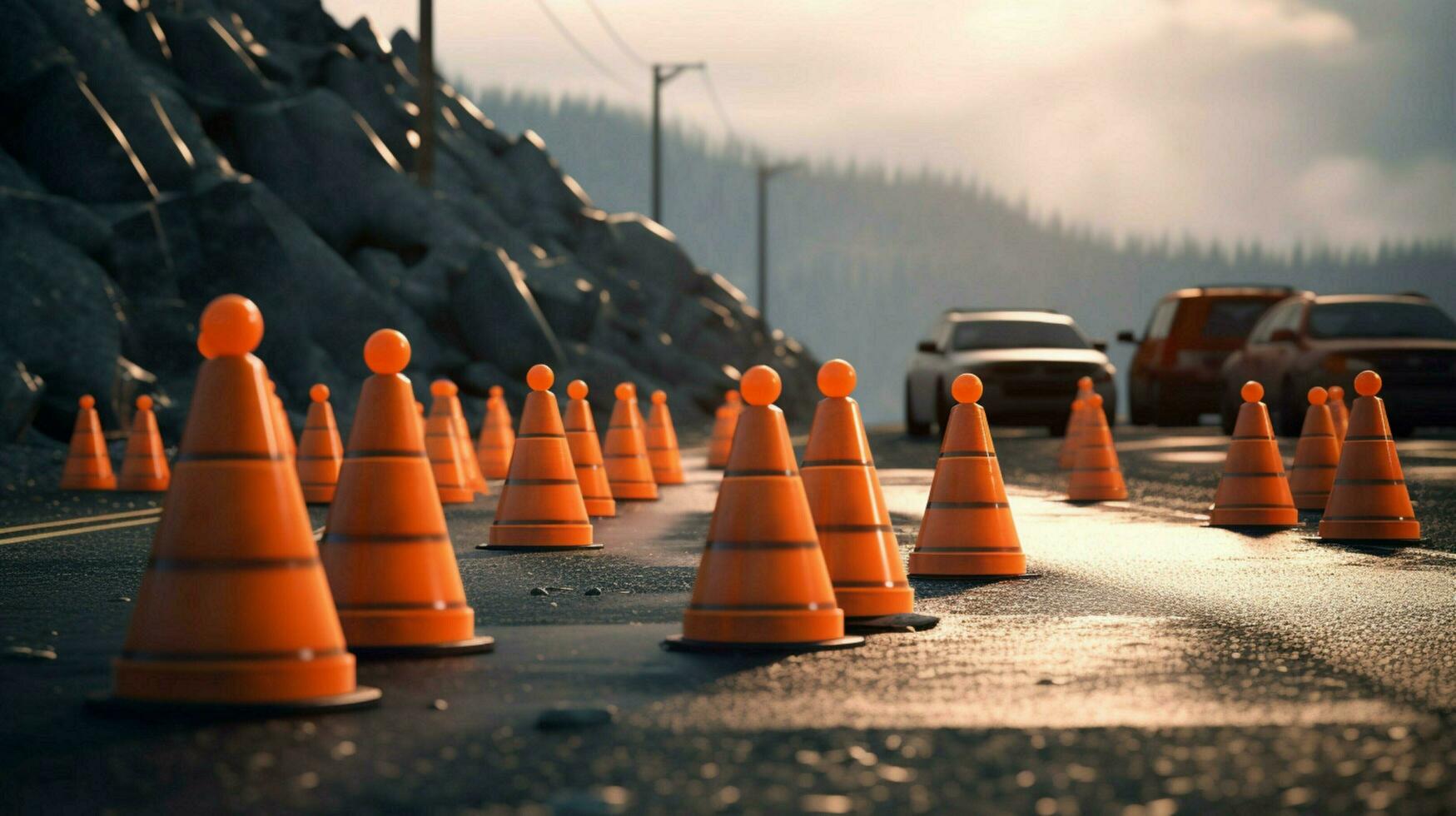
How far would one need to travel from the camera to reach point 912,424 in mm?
31141

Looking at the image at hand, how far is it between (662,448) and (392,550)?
524 inches

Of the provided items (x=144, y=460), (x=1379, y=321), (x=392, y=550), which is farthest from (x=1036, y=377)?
(x=392, y=550)

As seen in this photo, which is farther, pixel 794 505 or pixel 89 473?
pixel 89 473

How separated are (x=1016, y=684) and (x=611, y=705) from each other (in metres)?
1.26

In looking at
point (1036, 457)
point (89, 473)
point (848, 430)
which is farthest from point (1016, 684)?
point (1036, 457)

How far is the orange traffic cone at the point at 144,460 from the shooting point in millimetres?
18406

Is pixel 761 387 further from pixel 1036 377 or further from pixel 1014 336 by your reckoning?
pixel 1014 336

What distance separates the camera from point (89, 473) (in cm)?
1864

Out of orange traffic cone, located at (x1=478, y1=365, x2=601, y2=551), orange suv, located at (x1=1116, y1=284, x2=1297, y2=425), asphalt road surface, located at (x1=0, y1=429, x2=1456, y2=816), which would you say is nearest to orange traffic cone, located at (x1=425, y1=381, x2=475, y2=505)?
orange traffic cone, located at (x1=478, y1=365, x2=601, y2=551)

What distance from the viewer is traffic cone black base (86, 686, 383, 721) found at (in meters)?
5.61

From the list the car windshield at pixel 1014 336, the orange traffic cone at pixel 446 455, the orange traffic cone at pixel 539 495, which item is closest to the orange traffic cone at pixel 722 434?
the car windshield at pixel 1014 336

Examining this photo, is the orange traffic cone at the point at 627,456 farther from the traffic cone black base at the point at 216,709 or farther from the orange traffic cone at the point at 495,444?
the traffic cone black base at the point at 216,709

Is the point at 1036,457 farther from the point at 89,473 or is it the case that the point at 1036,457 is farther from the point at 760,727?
the point at 760,727

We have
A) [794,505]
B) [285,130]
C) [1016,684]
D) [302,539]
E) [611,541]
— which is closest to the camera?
[302,539]
